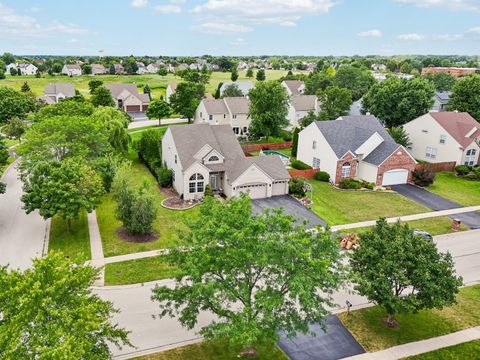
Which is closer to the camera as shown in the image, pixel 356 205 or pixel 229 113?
pixel 356 205

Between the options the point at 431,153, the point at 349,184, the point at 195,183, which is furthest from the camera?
the point at 431,153

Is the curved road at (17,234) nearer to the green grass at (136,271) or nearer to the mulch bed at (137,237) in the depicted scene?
the green grass at (136,271)

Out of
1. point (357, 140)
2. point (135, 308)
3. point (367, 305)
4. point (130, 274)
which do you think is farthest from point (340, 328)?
point (357, 140)

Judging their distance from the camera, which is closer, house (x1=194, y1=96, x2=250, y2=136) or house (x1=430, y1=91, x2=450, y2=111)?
house (x1=194, y1=96, x2=250, y2=136)

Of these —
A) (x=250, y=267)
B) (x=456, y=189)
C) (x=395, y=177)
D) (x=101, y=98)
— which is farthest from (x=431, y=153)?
(x=101, y=98)

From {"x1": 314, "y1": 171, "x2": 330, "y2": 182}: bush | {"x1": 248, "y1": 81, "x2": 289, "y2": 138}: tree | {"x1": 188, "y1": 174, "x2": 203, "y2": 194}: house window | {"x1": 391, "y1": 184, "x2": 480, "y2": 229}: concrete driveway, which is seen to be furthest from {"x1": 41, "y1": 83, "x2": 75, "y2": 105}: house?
{"x1": 391, "y1": 184, "x2": 480, "y2": 229}: concrete driveway

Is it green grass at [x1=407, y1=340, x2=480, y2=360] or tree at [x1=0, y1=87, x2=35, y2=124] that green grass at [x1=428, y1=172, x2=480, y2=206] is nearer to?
green grass at [x1=407, y1=340, x2=480, y2=360]

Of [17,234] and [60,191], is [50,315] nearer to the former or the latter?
[60,191]
